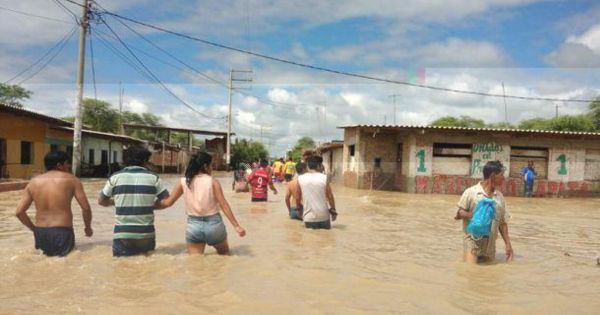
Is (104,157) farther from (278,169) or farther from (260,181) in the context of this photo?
(260,181)

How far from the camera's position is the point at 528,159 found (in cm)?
2281

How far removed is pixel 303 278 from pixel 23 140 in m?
21.3

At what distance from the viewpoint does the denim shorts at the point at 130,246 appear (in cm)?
579

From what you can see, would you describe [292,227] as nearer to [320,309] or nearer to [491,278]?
[491,278]

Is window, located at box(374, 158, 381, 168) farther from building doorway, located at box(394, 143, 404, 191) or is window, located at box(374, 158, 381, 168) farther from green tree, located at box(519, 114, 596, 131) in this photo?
green tree, located at box(519, 114, 596, 131)

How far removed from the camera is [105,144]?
114 ft

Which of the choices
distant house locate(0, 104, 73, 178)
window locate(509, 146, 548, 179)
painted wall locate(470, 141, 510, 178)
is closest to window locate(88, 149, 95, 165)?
distant house locate(0, 104, 73, 178)

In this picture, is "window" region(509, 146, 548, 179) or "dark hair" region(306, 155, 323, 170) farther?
"window" region(509, 146, 548, 179)

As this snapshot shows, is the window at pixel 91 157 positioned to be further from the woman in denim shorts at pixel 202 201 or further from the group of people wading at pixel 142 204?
the woman in denim shorts at pixel 202 201

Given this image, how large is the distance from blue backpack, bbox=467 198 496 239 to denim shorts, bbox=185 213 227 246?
8.93ft

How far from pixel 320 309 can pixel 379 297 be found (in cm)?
73

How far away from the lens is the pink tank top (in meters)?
5.78

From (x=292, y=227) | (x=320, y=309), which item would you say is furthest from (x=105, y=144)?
(x=320, y=309)

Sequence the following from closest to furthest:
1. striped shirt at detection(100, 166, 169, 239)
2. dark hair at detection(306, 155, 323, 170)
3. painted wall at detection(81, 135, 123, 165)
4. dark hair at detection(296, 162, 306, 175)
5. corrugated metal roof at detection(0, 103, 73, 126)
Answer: striped shirt at detection(100, 166, 169, 239)
dark hair at detection(306, 155, 323, 170)
dark hair at detection(296, 162, 306, 175)
corrugated metal roof at detection(0, 103, 73, 126)
painted wall at detection(81, 135, 123, 165)
